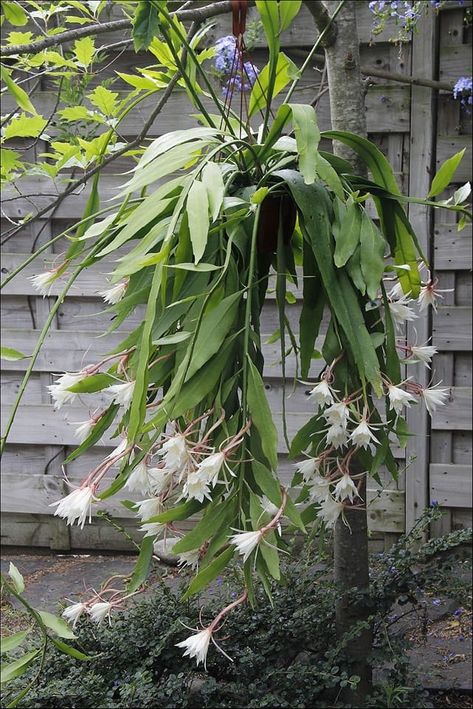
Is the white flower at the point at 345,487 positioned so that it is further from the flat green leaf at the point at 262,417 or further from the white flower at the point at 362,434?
the flat green leaf at the point at 262,417

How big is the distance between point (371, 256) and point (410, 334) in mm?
1714

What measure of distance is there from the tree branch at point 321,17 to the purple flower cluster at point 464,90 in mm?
996

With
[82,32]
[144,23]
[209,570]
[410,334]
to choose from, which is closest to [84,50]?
[82,32]

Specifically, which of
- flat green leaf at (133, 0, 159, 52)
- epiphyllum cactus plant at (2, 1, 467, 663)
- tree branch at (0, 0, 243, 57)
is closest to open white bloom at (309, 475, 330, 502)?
epiphyllum cactus plant at (2, 1, 467, 663)

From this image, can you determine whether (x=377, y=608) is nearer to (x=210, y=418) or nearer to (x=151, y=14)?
(x=210, y=418)

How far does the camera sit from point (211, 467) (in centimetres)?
95

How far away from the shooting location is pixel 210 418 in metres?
1.09

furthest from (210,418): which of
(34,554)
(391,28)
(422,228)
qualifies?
(34,554)

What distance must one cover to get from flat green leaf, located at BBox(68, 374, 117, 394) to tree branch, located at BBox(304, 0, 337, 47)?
2.69 ft

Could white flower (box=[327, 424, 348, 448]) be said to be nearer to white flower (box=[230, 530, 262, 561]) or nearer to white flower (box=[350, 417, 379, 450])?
white flower (box=[350, 417, 379, 450])

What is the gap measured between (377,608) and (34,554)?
6.12 feet

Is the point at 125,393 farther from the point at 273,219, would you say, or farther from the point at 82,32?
the point at 82,32

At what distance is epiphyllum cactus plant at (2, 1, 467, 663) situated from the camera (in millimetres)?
989

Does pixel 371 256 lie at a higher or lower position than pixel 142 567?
higher
